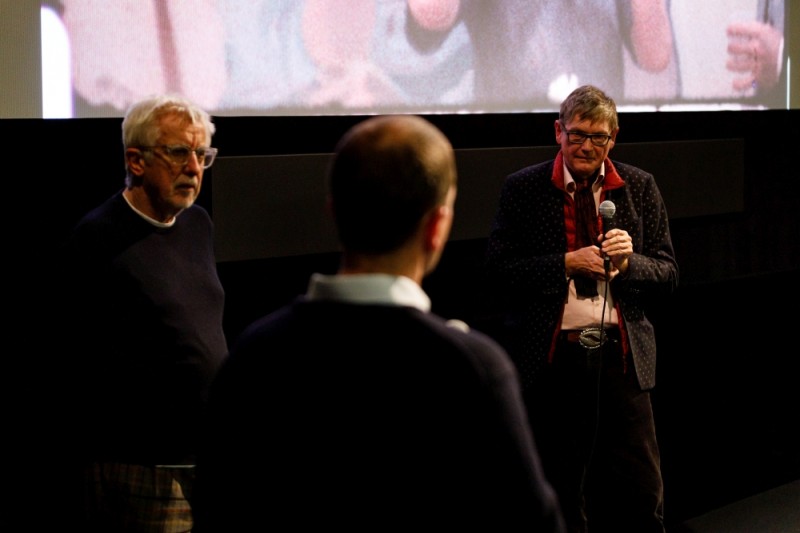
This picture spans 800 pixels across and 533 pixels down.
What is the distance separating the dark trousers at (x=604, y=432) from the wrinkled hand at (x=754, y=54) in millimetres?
2224

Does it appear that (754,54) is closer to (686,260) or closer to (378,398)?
(686,260)

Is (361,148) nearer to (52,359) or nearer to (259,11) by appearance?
(52,359)

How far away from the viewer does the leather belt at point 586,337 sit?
3082 millimetres

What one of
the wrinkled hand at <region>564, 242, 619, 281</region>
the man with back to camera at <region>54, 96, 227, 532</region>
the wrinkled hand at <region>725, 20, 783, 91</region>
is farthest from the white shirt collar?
the wrinkled hand at <region>725, 20, 783, 91</region>

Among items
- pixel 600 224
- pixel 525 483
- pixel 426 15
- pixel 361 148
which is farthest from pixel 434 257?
pixel 426 15

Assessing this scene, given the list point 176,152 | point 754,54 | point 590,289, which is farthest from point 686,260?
point 176,152

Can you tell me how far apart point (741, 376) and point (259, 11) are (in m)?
3.22

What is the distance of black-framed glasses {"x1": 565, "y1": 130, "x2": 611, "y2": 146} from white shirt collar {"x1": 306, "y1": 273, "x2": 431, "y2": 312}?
183 cm

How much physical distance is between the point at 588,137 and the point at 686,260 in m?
2.09

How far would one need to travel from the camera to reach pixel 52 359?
7.16ft

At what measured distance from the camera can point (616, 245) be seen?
115 inches

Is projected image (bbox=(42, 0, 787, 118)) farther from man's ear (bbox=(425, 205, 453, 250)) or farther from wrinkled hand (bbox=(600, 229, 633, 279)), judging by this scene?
man's ear (bbox=(425, 205, 453, 250))

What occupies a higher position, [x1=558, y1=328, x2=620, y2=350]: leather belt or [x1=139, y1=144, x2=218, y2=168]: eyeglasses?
[x1=139, y1=144, x2=218, y2=168]: eyeglasses

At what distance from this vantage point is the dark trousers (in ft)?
10.2
